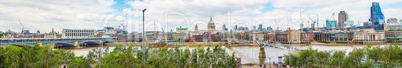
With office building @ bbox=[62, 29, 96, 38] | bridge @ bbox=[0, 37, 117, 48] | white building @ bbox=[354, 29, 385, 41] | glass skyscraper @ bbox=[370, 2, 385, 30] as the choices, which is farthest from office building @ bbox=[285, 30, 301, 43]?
office building @ bbox=[62, 29, 96, 38]

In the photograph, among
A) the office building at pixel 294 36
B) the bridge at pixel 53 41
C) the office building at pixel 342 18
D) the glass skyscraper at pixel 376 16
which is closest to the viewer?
the bridge at pixel 53 41

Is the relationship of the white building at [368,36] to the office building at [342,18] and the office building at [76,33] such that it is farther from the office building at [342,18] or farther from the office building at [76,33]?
the office building at [76,33]

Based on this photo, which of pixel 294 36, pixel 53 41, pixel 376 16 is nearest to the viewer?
pixel 53 41

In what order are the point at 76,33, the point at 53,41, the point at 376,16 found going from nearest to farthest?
the point at 53,41 < the point at 76,33 < the point at 376,16

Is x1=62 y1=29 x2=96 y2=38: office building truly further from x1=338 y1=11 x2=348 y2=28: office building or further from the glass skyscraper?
x1=338 y1=11 x2=348 y2=28: office building

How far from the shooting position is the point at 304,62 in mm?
13867

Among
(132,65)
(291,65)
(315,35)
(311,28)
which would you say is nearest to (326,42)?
(315,35)

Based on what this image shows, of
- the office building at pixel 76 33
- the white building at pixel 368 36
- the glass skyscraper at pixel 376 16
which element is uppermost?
the glass skyscraper at pixel 376 16

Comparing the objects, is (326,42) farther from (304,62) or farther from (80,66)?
(80,66)

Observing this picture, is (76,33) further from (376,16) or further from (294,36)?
(376,16)

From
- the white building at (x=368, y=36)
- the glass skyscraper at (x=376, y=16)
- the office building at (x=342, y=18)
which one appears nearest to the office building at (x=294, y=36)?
the white building at (x=368, y=36)

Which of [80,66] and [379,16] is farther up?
[379,16]

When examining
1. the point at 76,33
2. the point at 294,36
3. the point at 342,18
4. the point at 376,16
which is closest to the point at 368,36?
the point at 294,36

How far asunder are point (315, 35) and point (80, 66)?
59.9m
